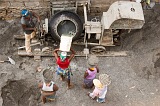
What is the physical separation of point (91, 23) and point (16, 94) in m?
3.31

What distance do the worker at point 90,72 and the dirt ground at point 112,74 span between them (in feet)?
1.29

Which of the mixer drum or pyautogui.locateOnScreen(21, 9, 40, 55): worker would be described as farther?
the mixer drum

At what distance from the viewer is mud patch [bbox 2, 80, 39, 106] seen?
805cm

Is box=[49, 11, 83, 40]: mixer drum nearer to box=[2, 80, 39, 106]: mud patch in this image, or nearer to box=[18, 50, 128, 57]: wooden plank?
box=[18, 50, 128, 57]: wooden plank

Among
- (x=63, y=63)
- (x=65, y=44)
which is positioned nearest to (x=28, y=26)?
(x=65, y=44)

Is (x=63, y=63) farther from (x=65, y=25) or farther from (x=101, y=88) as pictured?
(x=65, y=25)

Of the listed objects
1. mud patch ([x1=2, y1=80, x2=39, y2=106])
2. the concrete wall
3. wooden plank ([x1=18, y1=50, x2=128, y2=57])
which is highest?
the concrete wall

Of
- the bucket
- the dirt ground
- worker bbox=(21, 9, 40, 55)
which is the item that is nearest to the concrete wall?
the dirt ground

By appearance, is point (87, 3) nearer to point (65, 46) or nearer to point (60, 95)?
point (65, 46)

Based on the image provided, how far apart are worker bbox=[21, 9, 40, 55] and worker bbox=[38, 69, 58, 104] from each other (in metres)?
2.00

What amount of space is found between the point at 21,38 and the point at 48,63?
140 centimetres

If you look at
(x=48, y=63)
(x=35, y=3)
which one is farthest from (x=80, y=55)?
(x=35, y=3)

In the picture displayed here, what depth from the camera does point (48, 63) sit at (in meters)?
9.08

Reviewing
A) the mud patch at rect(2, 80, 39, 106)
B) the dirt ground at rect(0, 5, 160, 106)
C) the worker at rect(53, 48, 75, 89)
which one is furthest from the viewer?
the dirt ground at rect(0, 5, 160, 106)
